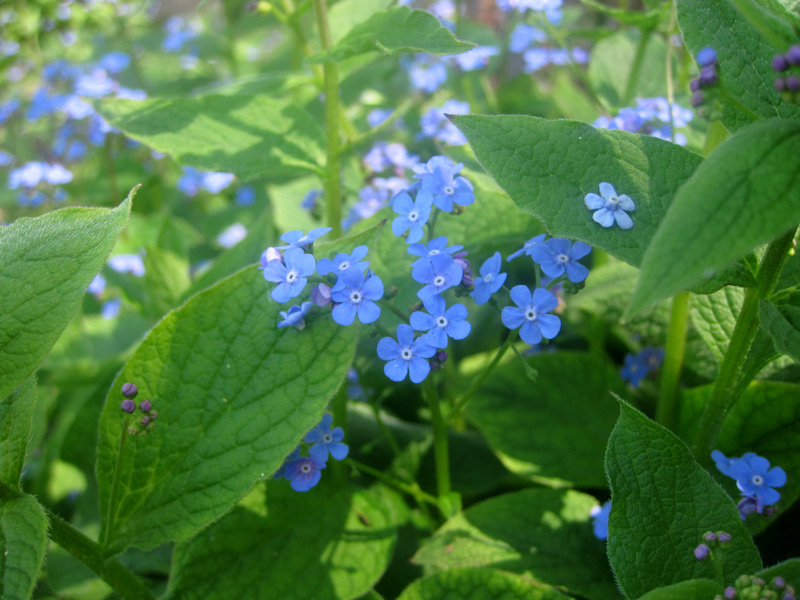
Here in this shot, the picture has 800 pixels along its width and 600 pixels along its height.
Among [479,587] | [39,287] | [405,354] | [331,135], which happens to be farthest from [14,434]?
[331,135]

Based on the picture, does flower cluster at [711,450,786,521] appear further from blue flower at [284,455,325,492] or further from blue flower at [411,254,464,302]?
blue flower at [284,455,325,492]

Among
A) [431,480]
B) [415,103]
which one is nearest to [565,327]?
[431,480]

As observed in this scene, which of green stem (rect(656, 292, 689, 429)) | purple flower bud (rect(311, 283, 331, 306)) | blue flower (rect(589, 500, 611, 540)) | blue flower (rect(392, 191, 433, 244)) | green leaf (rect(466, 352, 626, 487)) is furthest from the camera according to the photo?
green leaf (rect(466, 352, 626, 487))

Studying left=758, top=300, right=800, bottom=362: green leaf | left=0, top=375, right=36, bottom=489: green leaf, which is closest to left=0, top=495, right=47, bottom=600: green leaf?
left=0, top=375, right=36, bottom=489: green leaf

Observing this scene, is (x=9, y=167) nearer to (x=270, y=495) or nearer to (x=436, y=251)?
(x=270, y=495)

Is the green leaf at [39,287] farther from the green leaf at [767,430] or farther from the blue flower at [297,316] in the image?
the green leaf at [767,430]

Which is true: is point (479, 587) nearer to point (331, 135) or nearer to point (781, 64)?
point (781, 64)
